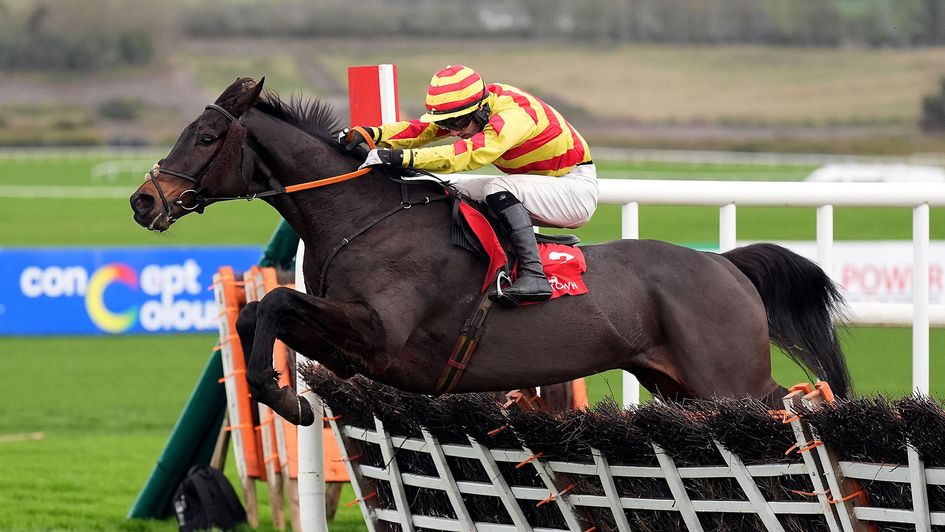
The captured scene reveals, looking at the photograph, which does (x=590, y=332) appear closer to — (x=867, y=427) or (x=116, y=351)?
(x=867, y=427)

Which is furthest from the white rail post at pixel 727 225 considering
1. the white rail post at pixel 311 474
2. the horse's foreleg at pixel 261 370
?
the horse's foreleg at pixel 261 370

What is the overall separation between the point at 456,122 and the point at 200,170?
824 millimetres

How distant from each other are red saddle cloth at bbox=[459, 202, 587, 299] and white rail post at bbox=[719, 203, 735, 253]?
66 centimetres

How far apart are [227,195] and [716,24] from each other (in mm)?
45480

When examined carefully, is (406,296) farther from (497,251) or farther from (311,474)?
(311,474)

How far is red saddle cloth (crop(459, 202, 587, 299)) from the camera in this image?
13.6ft

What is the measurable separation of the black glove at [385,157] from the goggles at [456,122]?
18 centimetres

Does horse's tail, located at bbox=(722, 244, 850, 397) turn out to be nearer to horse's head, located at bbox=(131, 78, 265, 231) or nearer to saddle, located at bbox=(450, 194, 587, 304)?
saddle, located at bbox=(450, 194, 587, 304)

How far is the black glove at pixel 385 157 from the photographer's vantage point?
4180 mm

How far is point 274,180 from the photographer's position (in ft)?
14.1

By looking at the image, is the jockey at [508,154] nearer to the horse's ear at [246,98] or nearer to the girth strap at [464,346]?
the girth strap at [464,346]

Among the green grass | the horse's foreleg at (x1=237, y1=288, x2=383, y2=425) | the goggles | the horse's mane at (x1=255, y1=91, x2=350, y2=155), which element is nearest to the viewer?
the horse's foreleg at (x1=237, y1=288, x2=383, y2=425)

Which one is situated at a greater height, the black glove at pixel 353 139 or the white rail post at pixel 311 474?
the black glove at pixel 353 139

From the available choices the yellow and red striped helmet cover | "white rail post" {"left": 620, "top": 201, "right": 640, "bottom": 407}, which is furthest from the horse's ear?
"white rail post" {"left": 620, "top": 201, "right": 640, "bottom": 407}
